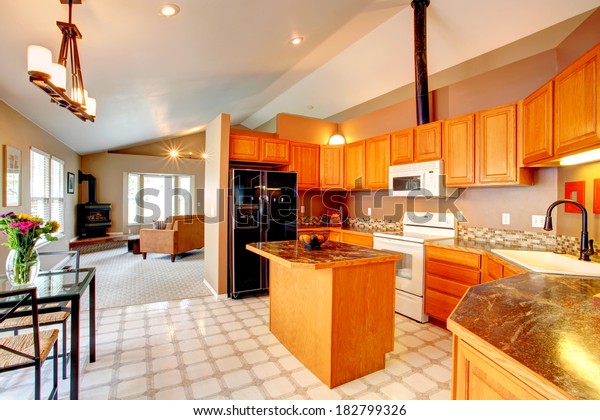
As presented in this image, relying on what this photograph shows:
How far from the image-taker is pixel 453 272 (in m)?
2.73

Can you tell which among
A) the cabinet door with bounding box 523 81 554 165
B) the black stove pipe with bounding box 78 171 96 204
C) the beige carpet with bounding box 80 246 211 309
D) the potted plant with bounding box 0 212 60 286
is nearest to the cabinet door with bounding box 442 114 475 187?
the cabinet door with bounding box 523 81 554 165

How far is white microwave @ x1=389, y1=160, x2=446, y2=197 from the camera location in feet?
10.3

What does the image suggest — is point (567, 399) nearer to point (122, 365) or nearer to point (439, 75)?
point (122, 365)

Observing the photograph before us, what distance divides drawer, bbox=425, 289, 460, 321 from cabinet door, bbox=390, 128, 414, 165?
1.56m

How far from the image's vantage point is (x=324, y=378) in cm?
Answer: 198

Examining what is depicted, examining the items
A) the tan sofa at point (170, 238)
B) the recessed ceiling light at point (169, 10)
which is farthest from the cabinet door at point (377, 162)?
the tan sofa at point (170, 238)

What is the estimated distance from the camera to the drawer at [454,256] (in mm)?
2566

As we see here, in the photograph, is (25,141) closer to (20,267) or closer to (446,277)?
(20,267)

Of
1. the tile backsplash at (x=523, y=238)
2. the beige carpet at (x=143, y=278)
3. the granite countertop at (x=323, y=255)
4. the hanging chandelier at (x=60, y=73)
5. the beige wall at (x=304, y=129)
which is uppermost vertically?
the beige wall at (x=304, y=129)

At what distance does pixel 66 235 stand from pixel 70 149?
1.94 metres

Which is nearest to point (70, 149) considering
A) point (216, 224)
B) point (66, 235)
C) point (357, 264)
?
point (66, 235)

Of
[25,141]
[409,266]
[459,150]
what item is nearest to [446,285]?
[409,266]

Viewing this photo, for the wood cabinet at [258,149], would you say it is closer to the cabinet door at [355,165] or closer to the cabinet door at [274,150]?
the cabinet door at [274,150]

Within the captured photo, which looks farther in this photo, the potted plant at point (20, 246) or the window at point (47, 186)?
the window at point (47, 186)
